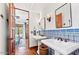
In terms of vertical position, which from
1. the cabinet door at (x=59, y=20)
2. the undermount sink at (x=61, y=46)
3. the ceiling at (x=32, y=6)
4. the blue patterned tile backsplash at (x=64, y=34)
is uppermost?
the ceiling at (x=32, y=6)

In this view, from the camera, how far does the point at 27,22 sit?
1906 mm

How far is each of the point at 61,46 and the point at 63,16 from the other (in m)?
0.45

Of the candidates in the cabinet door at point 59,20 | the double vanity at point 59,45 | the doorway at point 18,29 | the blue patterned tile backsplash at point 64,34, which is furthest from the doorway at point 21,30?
the cabinet door at point 59,20

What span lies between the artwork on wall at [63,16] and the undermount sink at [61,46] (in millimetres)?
254

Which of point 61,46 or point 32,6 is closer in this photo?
point 61,46

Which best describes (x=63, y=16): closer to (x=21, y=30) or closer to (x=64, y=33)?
(x=64, y=33)

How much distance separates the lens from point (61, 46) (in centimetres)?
180

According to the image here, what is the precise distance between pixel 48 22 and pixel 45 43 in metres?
0.33

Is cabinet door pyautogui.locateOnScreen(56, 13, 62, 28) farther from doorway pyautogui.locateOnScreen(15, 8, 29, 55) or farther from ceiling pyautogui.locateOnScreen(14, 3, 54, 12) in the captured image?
doorway pyautogui.locateOnScreen(15, 8, 29, 55)

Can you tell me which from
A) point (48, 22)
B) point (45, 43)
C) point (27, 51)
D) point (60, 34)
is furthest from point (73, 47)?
point (27, 51)

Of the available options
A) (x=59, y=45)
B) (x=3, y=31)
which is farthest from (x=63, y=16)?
(x=3, y=31)

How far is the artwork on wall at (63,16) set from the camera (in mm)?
1848

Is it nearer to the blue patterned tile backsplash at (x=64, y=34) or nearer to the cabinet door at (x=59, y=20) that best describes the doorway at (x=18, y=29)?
the blue patterned tile backsplash at (x=64, y=34)

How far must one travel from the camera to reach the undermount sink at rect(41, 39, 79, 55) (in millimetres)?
1696
